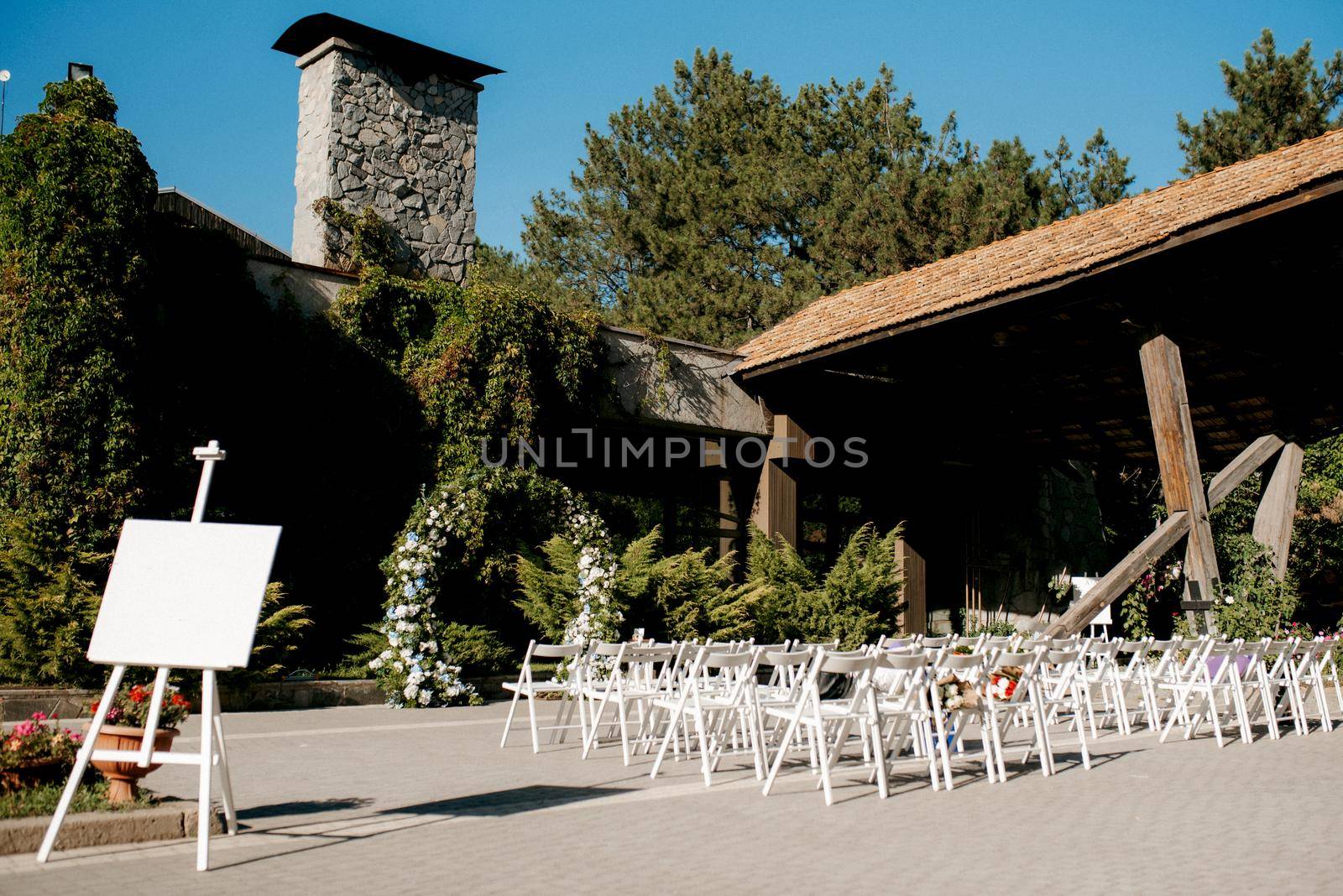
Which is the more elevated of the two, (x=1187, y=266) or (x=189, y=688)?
(x=1187, y=266)

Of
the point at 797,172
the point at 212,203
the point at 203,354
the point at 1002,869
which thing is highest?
the point at 797,172

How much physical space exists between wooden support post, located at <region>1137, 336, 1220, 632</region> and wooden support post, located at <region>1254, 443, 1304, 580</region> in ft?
6.31

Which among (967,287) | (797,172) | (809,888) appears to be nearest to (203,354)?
(967,287)

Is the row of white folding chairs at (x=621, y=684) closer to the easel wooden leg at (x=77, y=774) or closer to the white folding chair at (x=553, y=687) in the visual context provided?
the white folding chair at (x=553, y=687)

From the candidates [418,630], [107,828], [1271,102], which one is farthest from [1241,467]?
[1271,102]

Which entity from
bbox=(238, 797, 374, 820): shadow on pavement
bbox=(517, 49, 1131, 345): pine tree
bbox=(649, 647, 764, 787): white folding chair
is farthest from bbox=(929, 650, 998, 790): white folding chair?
bbox=(517, 49, 1131, 345): pine tree

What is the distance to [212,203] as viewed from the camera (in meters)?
22.2

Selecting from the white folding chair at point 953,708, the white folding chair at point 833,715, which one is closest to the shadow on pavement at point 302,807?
the white folding chair at point 833,715

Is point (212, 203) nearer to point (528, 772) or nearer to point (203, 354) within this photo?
point (203, 354)

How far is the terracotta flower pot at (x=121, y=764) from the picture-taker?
4.62 metres

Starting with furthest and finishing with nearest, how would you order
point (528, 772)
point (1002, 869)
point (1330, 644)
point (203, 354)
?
point (203, 354)
point (1330, 644)
point (528, 772)
point (1002, 869)

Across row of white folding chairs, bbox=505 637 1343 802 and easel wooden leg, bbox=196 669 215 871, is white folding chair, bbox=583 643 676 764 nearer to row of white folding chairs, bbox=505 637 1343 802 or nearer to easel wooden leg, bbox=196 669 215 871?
row of white folding chairs, bbox=505 637 1343 802

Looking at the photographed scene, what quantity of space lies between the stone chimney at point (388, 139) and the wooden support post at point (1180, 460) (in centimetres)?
789

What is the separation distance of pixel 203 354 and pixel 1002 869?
28.8 feet
